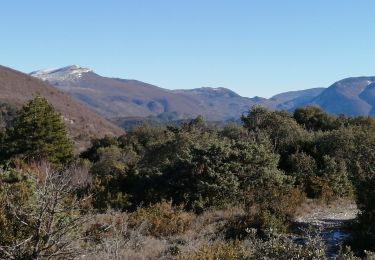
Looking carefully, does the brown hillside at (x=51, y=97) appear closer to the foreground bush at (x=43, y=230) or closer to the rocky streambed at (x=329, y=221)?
the rocky streambed at (x=329, y=221)

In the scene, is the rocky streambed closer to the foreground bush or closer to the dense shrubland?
the dense shrubland

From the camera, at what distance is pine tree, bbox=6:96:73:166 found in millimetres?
32031

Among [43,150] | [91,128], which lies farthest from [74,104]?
[43,150]

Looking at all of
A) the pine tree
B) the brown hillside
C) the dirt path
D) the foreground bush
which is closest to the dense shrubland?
the foreground bush

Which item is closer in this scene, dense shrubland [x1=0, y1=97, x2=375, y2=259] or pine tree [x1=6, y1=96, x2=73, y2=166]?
dense shrubland [x1=0, y1=97, x2=375, y2=259]

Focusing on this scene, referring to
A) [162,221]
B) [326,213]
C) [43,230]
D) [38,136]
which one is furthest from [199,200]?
[38,136]

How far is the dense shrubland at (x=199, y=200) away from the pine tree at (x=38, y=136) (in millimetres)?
9258

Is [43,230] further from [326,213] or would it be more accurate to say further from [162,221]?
[326,213]

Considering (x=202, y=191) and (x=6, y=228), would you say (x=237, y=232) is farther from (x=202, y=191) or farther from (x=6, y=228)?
(x=6, y=228)

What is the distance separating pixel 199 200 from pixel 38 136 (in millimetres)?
21190

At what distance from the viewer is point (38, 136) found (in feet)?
107

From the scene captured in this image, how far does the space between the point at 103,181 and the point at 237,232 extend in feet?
21.2

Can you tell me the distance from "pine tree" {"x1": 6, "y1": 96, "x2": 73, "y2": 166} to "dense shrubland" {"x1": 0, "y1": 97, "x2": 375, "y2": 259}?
9.26 m

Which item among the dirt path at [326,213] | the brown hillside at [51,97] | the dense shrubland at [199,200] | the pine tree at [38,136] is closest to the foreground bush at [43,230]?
the dense shrubland at [199,200]
